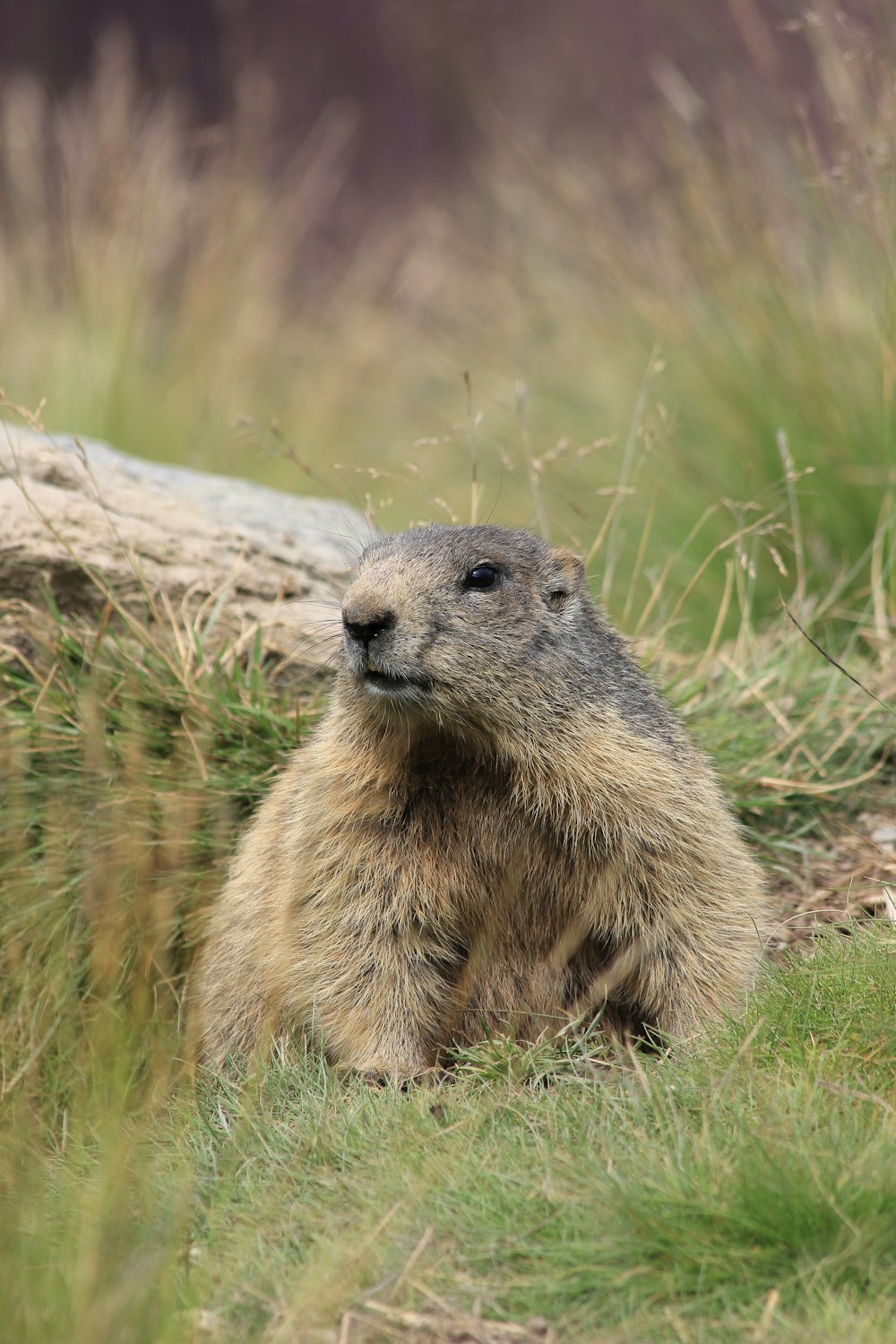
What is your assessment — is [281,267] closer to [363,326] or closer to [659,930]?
[363,326]

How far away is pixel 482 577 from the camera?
11.8ft

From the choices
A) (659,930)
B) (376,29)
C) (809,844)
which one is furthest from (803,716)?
(376,29)

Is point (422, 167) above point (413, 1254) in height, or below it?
above

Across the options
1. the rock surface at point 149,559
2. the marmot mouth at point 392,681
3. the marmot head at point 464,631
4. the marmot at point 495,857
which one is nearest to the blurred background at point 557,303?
the rock surface at point 149,559

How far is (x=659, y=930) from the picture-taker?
3.54 m

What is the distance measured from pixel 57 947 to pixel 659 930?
6.03ft

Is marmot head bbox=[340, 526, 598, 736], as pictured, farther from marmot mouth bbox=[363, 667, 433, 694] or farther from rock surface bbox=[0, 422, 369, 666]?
rock surface bbox=[0, 422, 369, 666]

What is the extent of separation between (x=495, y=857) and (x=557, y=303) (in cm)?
554

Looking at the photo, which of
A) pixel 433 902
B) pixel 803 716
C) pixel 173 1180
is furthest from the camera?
pixel 803 716

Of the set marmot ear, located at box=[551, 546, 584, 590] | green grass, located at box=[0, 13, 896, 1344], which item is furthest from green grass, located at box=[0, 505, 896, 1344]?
marmot ear, located at box=[551, 546, 584, 590]

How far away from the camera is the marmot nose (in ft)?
10.8

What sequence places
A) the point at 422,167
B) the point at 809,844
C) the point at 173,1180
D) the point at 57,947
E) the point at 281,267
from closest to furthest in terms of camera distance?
1. the point at 173,1180
2. the point at 57,947
3. the point at 809,844
4. the point at 281,267
5. the point at 422,167

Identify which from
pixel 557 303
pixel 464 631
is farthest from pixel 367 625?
pixel 557 303

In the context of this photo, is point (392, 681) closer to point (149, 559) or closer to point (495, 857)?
point (495, 857)
